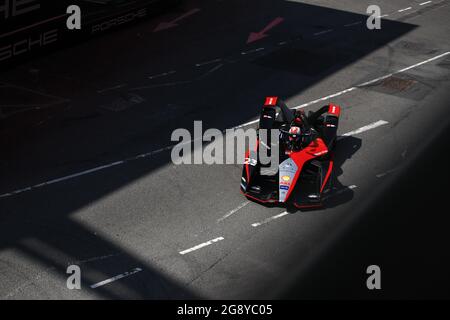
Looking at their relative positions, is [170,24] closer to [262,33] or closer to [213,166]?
[262,33]

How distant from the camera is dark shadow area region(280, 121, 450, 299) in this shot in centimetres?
174

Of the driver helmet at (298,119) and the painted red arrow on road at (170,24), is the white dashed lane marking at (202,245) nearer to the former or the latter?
the driver helmet at (298,119)

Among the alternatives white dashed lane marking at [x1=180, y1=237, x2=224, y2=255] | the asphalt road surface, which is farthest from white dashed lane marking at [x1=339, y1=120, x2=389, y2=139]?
white dashed lane marking at [x1=180, y1=237, x2=224, y2=255]

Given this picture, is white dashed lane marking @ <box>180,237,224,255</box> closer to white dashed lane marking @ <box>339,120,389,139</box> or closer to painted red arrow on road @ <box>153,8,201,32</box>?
white dashed lane marking @ <box>339,120,389,139</box>

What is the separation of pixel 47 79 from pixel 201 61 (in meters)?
6.15

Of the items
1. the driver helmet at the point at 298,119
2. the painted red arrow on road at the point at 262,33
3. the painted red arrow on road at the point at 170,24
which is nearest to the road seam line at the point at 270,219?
the driver helmet at the point at 298,119

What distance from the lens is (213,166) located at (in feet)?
55.1

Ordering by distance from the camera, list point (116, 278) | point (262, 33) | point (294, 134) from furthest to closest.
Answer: point (262, 33) → point (294, 134) → point (116, 278)

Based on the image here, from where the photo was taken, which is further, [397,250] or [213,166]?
[213,166]

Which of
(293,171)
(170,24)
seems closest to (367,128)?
(293,171)

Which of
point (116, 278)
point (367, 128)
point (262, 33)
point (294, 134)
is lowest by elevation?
point (116, 278)

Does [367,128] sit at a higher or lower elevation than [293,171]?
lower

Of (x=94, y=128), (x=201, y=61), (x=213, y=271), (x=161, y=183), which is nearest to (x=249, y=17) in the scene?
(x=201, y=61)

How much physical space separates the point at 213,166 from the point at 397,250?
15.0 metres
